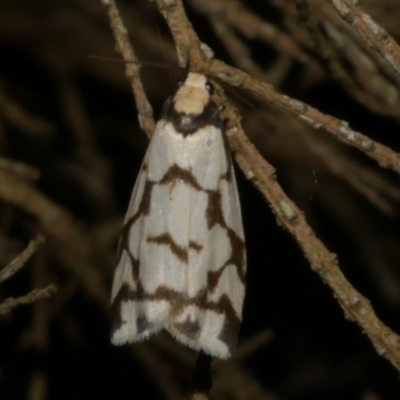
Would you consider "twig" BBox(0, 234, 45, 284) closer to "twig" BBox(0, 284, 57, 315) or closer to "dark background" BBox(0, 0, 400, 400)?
"twig" BBox(0, 284, 57, 315)

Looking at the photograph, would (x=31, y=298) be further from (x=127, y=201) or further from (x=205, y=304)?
(x=127, y=201)

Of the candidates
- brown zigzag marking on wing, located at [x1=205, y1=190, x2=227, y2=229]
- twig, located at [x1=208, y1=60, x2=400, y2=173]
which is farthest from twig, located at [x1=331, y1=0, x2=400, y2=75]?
brown zigzag marking on wing, located at [x1=205, y1=190, x2=227, y2=229]

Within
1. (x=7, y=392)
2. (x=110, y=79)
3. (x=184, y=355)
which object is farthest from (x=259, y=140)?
(x=7, y=392)

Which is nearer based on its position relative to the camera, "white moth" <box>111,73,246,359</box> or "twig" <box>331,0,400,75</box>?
"twig" <box>331,0,400,75</box>

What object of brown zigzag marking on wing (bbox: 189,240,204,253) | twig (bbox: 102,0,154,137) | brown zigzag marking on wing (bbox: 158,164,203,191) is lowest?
brown zigzag marking on wing (bbox: 189,240,204,253)

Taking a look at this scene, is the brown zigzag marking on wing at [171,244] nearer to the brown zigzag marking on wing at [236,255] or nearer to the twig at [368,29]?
the brown zigzag marking on wing at [236,255]

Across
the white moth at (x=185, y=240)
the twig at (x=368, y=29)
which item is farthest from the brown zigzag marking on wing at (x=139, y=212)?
the twig at (x=368, y=29)

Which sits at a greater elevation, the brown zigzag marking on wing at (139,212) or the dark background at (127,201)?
the brown zigzag marking on wing at (139,212)

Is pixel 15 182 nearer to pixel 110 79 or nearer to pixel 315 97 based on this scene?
pixel 110 79

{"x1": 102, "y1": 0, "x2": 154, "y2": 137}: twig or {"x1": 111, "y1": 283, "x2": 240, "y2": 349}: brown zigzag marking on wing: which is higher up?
{"x1": 102, "y1": 0, "x2": 154, "y2": 137}: twig
